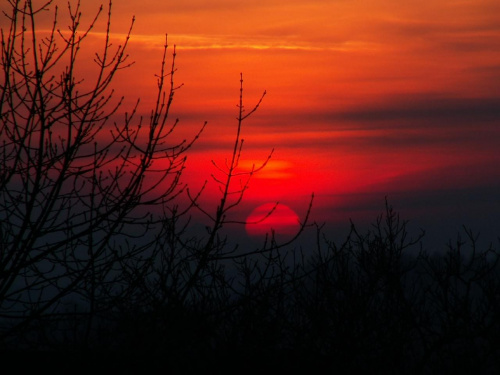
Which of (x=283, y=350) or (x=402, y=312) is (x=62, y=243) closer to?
(x=283, y=350)

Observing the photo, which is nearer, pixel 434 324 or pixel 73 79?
pixel 73 79

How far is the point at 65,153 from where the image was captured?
609 centimetres

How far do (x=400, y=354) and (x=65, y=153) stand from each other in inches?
388

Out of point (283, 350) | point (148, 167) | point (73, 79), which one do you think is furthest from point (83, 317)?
point (283, 350)

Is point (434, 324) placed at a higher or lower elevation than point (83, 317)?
lower

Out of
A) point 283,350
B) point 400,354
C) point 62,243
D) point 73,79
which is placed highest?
point 73,79

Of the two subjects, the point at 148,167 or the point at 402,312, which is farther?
the point at 402,312

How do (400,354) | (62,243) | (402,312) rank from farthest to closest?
(402,312), (400,354), (62,243)

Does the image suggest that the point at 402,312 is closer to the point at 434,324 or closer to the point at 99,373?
the point at 434,324

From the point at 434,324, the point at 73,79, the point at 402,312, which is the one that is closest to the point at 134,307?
the point at 73,79

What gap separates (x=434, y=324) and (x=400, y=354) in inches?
153

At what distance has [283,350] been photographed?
30.5 feet

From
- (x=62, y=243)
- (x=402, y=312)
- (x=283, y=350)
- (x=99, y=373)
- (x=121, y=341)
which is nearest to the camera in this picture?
(x=62, y=243)

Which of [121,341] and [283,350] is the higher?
[121,341]
